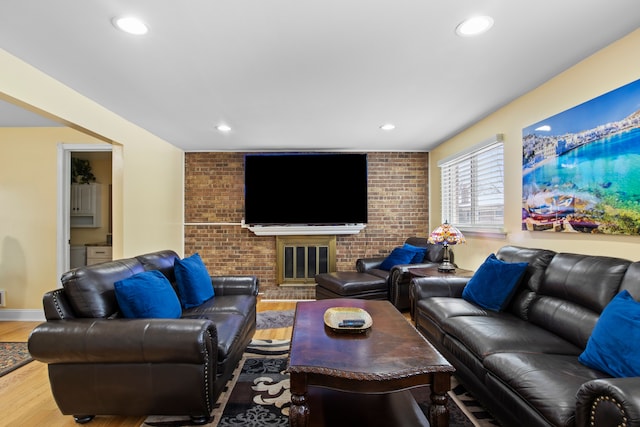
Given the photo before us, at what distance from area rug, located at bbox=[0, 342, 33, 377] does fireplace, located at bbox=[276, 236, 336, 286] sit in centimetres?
299

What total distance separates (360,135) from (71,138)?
142 inches

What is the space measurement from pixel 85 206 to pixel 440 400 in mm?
5297

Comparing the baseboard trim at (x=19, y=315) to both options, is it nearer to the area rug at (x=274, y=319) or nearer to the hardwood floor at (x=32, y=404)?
the hardwood floor at (x=32, y=404)

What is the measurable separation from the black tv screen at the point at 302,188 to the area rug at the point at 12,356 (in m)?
2.88

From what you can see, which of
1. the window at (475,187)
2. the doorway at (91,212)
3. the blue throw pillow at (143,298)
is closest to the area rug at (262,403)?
the blue throw pillow at (143,298)

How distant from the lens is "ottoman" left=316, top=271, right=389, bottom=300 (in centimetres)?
394

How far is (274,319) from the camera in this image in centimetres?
386

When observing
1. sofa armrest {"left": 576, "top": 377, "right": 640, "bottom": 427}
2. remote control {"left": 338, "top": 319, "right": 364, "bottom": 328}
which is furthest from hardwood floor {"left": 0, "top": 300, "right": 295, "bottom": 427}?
sofa armrest {"left": 576, "top": 377, "right": 640, "bottom": 427}

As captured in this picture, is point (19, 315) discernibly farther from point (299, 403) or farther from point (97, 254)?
point (299, 403)

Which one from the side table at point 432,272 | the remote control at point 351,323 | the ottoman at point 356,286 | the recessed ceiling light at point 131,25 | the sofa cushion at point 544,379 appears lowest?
the ottoman at point 356,286

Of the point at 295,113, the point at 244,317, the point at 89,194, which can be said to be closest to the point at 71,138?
the point at 89,194

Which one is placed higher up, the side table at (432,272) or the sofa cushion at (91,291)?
the sofa cushion at (91,291)

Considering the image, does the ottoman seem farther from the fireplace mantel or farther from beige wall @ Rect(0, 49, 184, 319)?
beige wall @ Rect(0, 49, 184, 319)

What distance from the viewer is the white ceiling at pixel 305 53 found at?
1687mm
